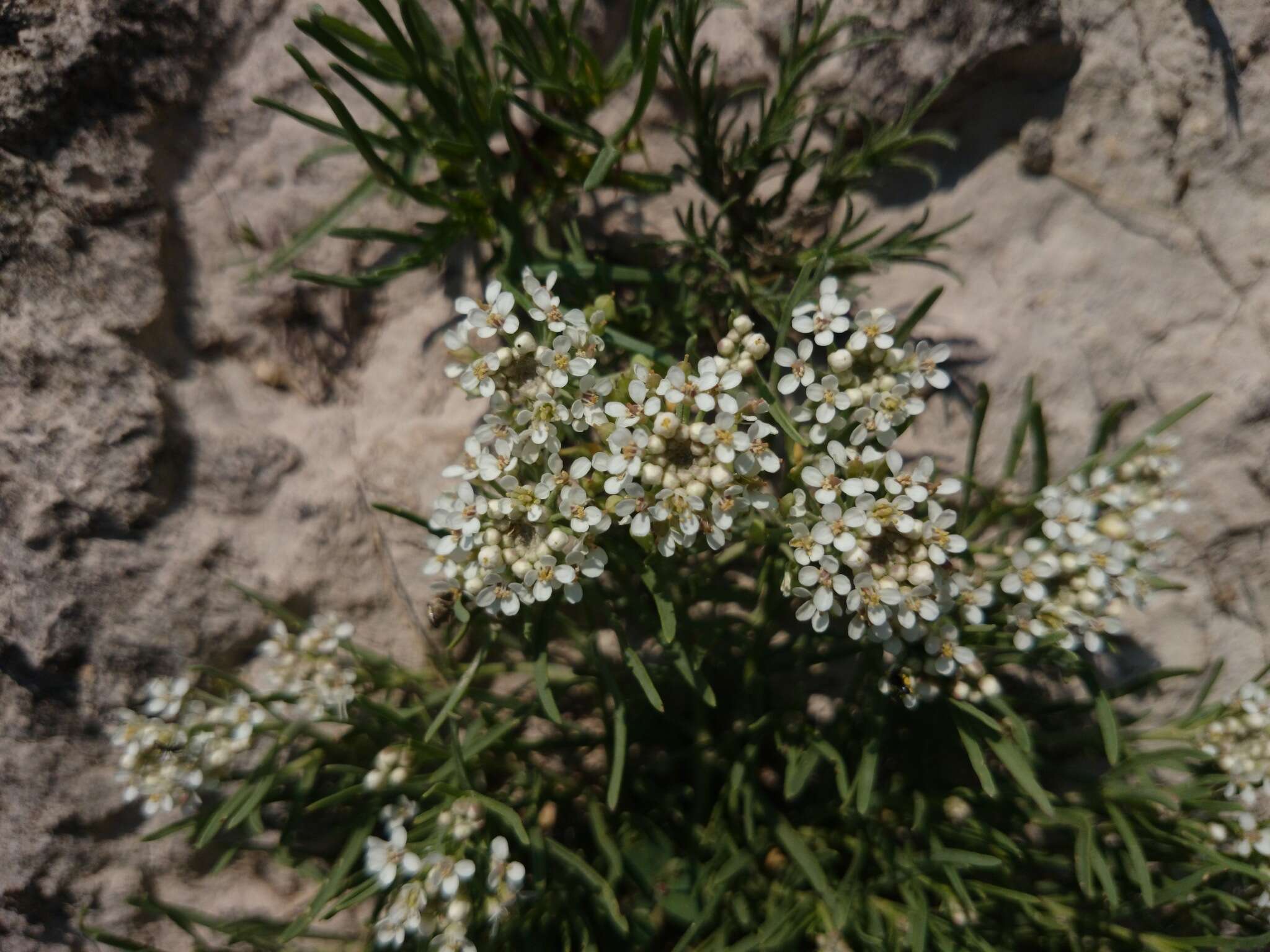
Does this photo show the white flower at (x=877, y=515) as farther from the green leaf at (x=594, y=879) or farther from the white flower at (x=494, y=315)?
the green leaf at (x=594, y=879)

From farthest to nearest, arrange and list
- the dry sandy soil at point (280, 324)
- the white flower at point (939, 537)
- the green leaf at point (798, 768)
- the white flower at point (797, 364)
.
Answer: the dry sandy soil at point (280, 324), the green leaf at point (798, 768), the white flower at point (797, 364), the white flower at point (939, 537)

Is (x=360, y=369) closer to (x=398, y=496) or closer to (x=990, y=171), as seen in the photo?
(x=398, y=496)

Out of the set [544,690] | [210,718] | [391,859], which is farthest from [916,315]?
[210,718]

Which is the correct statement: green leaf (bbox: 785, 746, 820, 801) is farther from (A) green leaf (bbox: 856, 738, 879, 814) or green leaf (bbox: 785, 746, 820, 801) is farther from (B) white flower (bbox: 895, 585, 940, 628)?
(B) white flower (bbox: 895, 585, 940, 628)

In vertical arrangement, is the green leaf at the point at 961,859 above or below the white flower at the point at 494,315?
below

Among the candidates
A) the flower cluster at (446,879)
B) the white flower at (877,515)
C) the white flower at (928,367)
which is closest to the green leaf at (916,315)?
the white flower at (928,367)

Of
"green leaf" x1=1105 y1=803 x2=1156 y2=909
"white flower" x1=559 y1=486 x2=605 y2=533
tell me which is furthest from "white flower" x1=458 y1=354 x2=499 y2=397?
"green leaf" x1=1105 y1=803 x2=1156 y2=909

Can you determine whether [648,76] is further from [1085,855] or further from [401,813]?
[1085,855]
